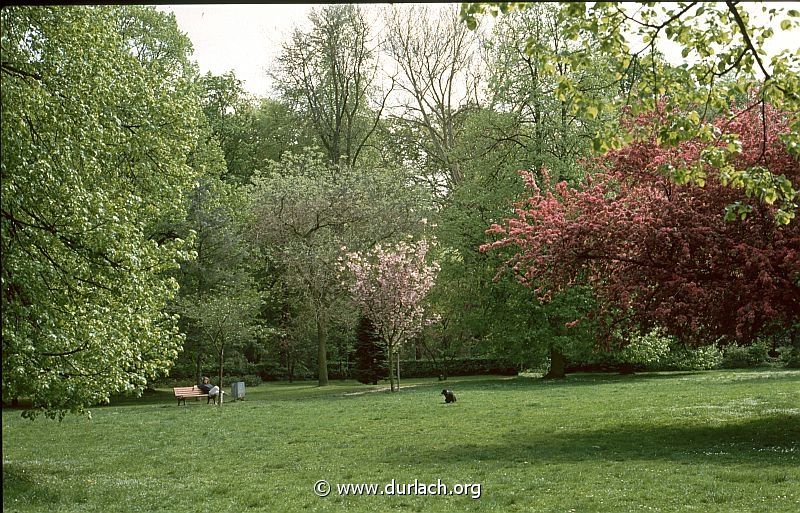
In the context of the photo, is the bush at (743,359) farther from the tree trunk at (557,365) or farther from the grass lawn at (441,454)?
the grass lawn at (441,454)

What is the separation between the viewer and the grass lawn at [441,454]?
916cm

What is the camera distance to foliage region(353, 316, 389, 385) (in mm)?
31656

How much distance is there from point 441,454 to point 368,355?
19.4 meters

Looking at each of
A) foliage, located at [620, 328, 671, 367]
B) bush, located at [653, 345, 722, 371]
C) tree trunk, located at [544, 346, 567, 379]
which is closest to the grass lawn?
foliage, located at [620, 328, 671, 367]

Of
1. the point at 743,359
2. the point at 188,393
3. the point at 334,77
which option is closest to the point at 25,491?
the point at 188,393

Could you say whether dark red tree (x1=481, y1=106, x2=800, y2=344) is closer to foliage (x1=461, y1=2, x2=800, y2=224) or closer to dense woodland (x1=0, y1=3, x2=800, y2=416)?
dense woodland (x1=0, y1=3, x2=800, y2=416)

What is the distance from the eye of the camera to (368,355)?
31.7 metres

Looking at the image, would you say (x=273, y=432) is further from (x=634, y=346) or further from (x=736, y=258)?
(x=634, y=346)

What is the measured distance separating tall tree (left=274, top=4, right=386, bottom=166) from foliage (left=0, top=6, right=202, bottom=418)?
2271 centimetres

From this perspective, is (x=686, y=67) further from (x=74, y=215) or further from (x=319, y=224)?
(x=319, y=224)

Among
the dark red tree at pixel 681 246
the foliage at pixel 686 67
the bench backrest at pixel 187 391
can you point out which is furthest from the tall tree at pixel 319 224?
the foliage at pixel 686 67

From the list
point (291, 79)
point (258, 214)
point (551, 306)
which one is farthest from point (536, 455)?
point (291, 79)

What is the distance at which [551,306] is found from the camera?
92.8 feet

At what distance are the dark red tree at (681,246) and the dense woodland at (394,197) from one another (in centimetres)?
4
